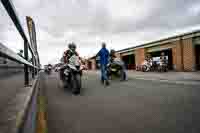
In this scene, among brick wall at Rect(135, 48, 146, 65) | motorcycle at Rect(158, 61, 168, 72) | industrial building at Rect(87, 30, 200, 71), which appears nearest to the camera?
motorcycle at Rect(158, 61, 168, 72)

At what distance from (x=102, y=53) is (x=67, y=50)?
2530 millimetres

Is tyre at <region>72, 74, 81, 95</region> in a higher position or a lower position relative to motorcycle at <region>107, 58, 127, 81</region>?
lower

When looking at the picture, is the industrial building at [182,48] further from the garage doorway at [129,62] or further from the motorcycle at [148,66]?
the garage doorway at [129,62]

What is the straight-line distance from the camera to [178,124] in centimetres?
213

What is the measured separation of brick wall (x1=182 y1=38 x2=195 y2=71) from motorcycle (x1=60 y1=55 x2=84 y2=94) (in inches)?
589

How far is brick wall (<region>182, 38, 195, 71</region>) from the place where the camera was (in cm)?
1625

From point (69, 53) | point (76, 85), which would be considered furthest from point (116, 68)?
point (76, 85)

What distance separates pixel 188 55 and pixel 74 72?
15.5m

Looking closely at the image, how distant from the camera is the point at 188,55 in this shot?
16.6 meters

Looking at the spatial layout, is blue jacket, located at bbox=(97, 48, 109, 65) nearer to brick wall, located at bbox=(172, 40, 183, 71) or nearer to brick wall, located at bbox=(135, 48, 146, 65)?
brick wall, located at bbox=(172, 40, 183, 71)

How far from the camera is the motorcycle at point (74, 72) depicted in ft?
16.0

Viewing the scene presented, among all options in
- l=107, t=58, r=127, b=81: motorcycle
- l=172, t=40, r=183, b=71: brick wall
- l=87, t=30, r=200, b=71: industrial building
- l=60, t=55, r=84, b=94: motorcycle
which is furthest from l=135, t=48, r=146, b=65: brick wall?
l=60, t=55, r=84, b=94: motorcycle

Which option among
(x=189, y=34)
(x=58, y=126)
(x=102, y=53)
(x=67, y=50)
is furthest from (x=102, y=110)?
(x=189, y=34)

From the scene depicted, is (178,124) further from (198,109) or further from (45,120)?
(45,120)
